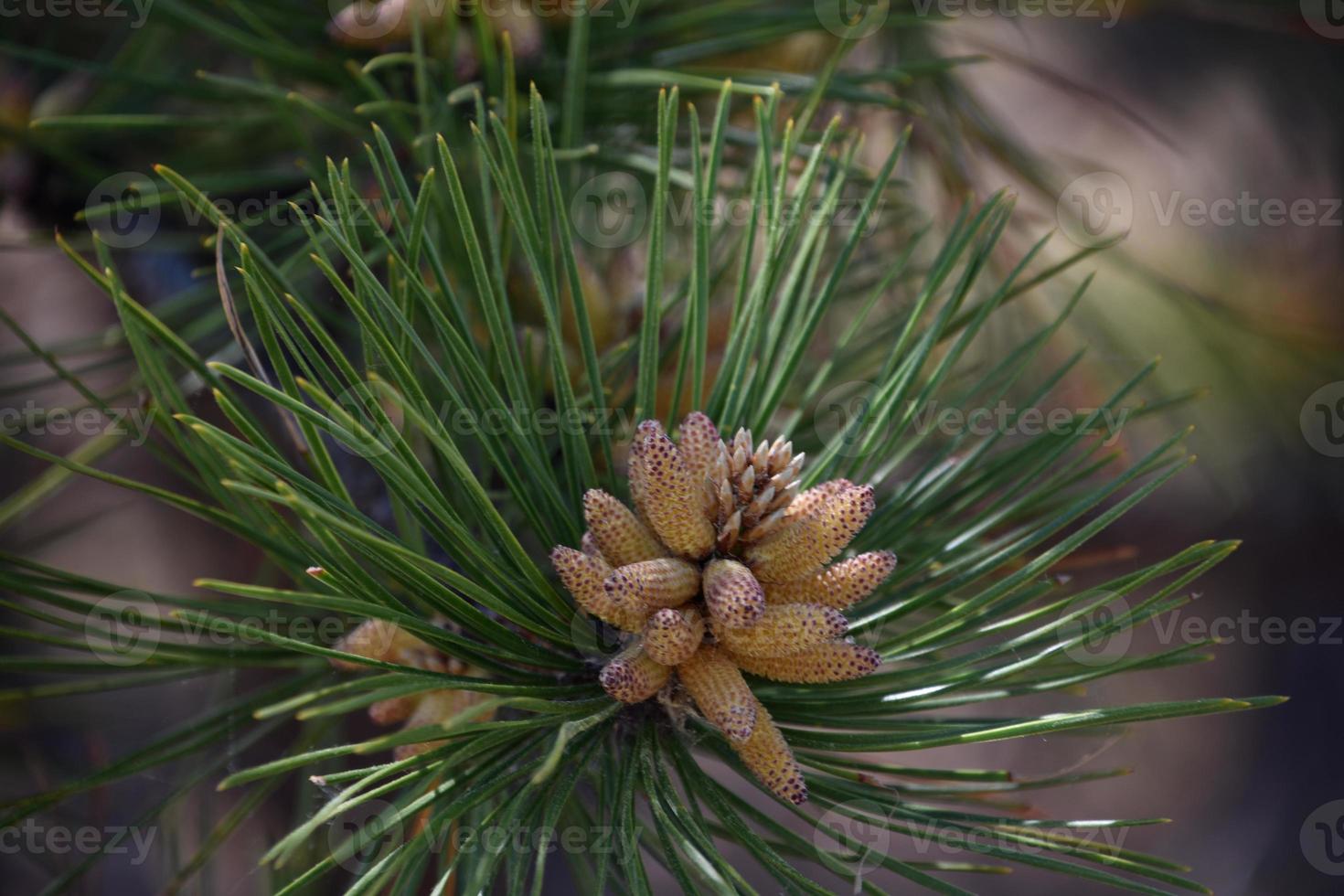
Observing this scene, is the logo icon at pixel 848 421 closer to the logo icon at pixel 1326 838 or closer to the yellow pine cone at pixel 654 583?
the yellow pine cone at pixel 654 583

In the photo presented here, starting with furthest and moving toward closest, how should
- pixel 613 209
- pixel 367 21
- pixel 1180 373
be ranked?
pixel 1180 373 < pixel 613 209 < pixel 367 21

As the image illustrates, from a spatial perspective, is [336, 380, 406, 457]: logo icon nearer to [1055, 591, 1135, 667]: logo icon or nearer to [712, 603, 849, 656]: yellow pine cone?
[712, 603, 849, 656]: yellow pine cone

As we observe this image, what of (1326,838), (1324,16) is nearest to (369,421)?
(1324,16)

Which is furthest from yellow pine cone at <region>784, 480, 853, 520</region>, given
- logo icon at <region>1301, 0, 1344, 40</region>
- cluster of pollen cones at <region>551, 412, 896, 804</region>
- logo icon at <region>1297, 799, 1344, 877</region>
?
logo icon at <region>1297, 799, 1344, 877</region>

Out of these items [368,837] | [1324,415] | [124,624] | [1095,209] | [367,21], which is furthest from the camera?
[1095,209]

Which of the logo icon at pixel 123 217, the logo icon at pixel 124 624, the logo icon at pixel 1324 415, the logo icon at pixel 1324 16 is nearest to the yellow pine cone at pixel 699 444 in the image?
the logo icon at pixel 124 624

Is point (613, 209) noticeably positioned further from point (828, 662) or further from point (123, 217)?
point (828, 662)
